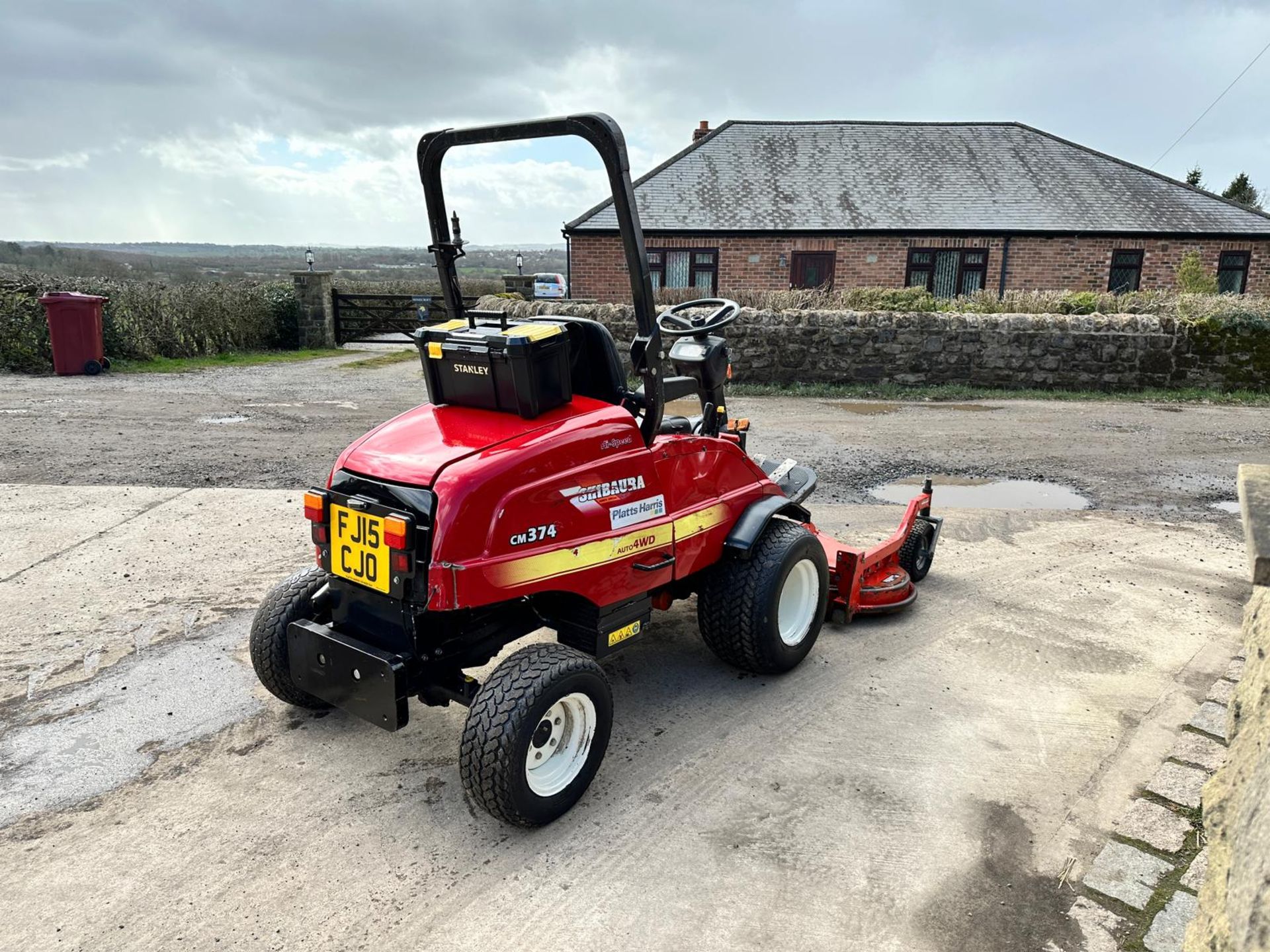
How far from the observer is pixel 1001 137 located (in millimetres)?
22938

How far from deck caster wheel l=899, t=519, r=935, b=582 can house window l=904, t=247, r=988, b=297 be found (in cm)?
1631

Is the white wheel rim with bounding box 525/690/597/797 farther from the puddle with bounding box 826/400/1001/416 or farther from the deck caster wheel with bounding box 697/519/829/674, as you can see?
the puddle with bounding box 826/400/1001/416

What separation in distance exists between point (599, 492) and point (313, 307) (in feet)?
55.0

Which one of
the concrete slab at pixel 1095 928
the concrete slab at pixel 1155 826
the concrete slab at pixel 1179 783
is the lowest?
the concrete slab at pixel 1095 928

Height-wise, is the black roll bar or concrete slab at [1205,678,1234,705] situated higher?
the black roll bar

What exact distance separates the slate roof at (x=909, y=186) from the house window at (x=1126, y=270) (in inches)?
22.6

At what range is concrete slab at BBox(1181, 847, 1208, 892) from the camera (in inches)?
108

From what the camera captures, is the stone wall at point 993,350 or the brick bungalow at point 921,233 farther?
the brick bungalow at point 921,233

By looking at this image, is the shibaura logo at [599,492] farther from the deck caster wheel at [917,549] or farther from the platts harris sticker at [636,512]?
the deck caster wheel at [917,549]

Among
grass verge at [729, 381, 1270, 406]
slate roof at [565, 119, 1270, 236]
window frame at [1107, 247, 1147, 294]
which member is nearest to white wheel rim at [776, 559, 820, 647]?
grass verge at [729, 381, 1270, 406]

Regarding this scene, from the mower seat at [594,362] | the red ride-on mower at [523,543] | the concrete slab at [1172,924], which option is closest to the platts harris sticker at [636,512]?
the red ride-on mower at [523,543]

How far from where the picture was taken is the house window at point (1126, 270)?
65.7 ft

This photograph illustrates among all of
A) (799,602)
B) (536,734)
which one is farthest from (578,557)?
(799,602)

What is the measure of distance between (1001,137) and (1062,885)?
947 inches
